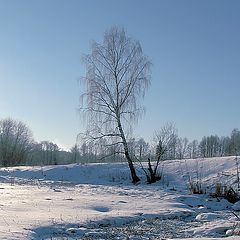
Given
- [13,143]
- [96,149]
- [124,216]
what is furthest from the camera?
[13,143]

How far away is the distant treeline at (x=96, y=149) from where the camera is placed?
88.9 feet

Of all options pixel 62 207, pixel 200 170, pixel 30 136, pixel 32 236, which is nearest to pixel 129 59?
pixel 200 170

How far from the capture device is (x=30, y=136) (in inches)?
3506

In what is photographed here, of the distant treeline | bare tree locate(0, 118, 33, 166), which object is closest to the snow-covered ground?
the distant treeline

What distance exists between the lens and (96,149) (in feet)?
88.4

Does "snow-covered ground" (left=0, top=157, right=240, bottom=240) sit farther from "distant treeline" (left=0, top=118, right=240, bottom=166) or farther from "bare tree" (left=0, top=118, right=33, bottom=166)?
"bare tree" (left=0, top=118, right=33, bottom=166)

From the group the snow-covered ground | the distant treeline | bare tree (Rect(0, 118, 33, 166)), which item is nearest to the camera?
the snow-covered ground

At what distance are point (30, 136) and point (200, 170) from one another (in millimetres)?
69527

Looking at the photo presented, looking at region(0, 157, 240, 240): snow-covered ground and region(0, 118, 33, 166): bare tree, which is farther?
region(0, 118, 33, 166): bare tree

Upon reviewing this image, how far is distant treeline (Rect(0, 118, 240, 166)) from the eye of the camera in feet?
88.9

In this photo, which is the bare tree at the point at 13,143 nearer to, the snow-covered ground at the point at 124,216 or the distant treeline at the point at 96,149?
the distant treeline at the point at 96,149

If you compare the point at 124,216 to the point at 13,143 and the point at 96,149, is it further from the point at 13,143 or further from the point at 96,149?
the point at 13,143

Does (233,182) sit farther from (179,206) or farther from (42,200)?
(42,200)

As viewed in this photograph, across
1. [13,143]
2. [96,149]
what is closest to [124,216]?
[96,149]
